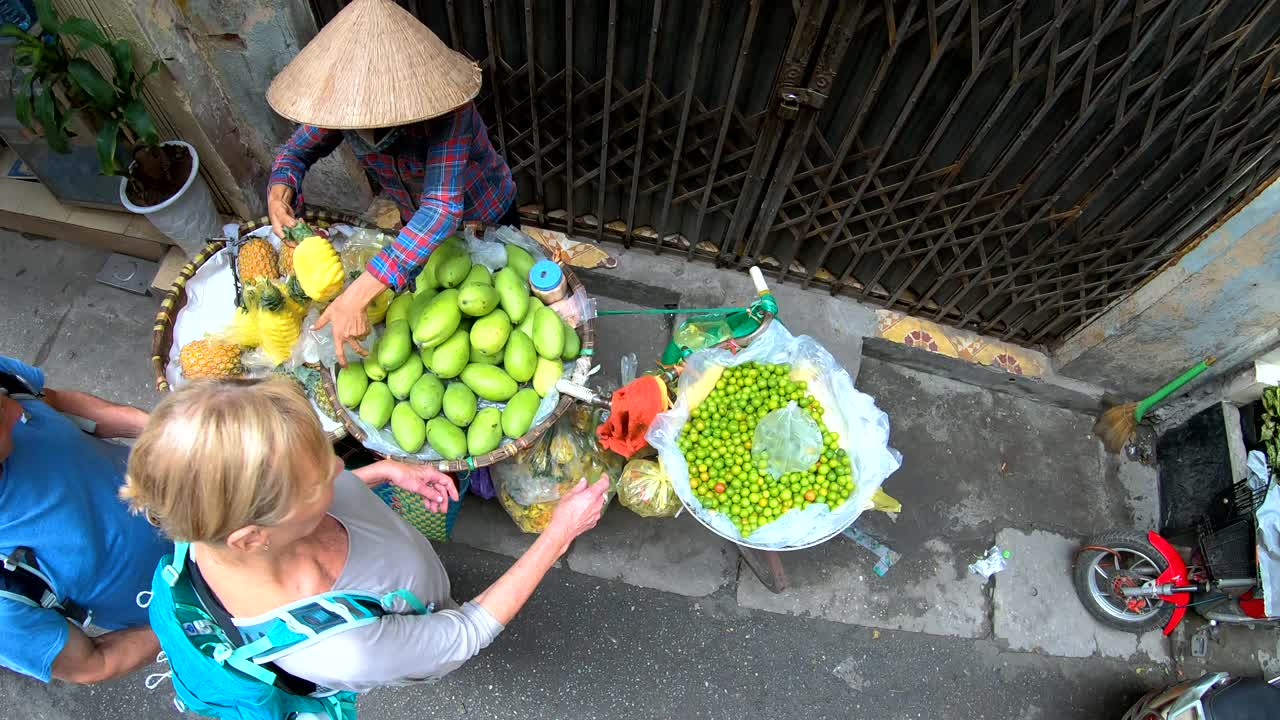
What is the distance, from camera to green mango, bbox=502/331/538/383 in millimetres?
2664

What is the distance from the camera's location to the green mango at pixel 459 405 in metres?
2.61

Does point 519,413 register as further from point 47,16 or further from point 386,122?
point 47,16

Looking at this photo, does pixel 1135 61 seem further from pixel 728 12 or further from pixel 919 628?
pixel 919 628

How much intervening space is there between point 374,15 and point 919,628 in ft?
11.7

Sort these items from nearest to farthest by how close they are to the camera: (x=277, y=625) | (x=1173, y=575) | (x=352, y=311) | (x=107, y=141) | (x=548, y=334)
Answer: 1. (x=277, y=625)
2. (x=352, y=311)
3. (x=548, y=334)
4. (x=107, y=141)
5. (x=1173, y=575)

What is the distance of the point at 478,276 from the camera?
2758mm

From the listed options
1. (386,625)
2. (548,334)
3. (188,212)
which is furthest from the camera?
(188,212)

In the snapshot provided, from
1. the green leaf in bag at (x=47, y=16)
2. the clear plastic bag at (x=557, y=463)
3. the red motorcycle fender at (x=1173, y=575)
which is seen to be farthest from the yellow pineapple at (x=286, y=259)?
the red motorcycle fender at (x=1173, y=575)

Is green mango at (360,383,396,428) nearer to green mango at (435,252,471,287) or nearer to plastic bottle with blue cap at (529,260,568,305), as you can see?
green mango at (435,252,471,287)

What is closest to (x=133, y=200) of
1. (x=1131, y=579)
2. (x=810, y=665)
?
(x=810, y=665)

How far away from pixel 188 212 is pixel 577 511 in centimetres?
261

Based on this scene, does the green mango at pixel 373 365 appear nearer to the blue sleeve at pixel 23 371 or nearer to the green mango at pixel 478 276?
the green mango at pixel 478 276

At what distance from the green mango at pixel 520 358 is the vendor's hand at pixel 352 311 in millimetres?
512

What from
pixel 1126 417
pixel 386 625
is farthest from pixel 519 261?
pixel 1126 417
